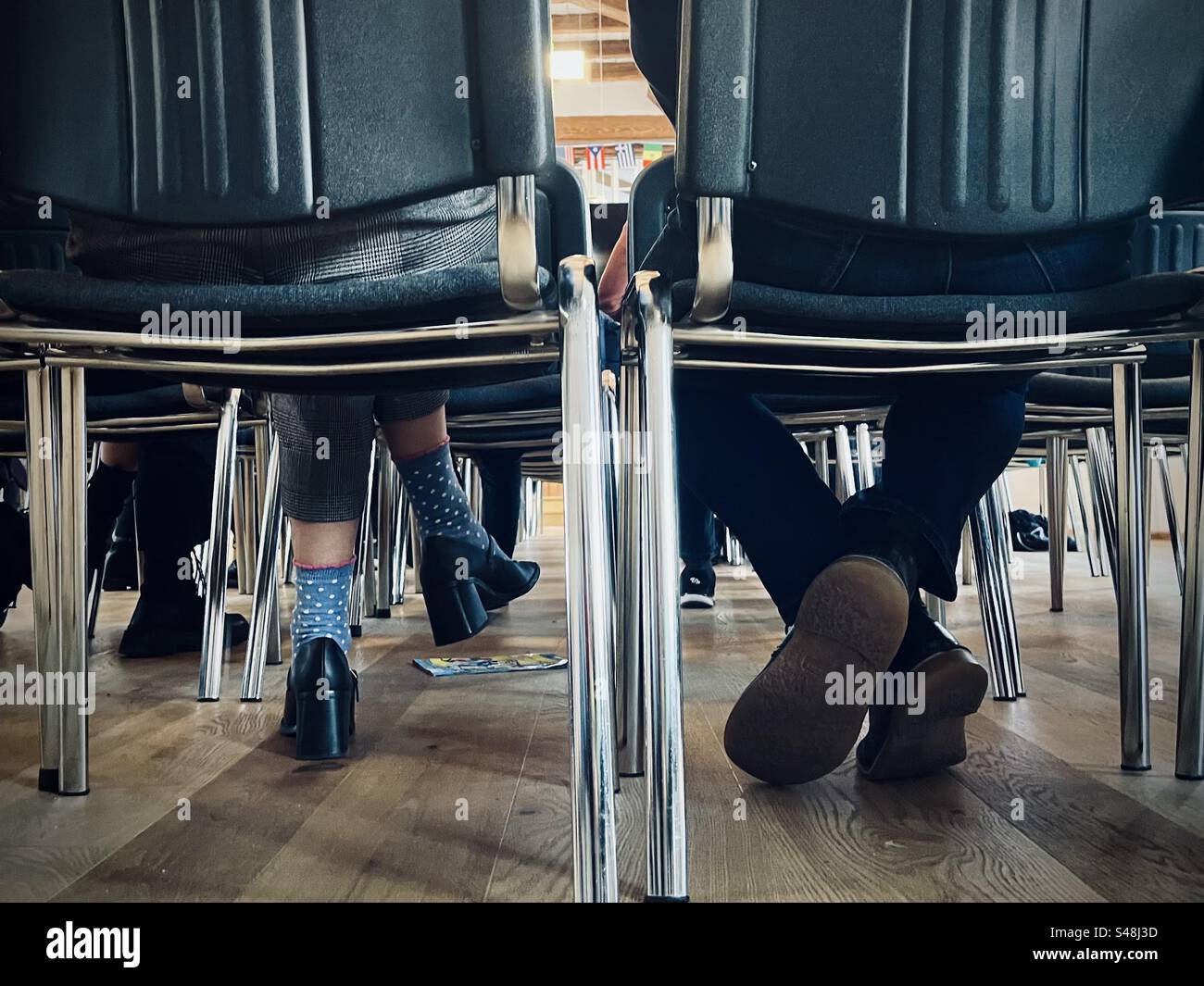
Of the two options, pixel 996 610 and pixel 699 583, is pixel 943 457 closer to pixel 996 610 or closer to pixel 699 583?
pixel 996 610

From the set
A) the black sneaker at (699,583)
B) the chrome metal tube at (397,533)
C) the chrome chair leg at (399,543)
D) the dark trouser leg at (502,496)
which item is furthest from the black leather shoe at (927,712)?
the dark trouser leg at (502,496)

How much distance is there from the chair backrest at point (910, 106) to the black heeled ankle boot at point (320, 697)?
2.01 ft

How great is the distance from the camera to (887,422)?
1060mm

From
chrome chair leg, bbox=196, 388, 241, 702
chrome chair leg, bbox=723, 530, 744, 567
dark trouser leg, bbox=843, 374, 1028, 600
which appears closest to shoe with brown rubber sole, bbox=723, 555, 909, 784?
dark trouser leg, bbox=843, 374, 1028, 600

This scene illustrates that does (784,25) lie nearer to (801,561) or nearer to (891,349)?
(891,349)

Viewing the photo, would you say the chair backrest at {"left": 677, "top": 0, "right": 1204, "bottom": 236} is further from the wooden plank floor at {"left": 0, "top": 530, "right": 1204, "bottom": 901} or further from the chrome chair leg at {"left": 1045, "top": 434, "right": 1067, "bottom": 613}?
the chrome chair leg at {"left": 1045, "top": 434, "right": 1067, "bottom": 613}

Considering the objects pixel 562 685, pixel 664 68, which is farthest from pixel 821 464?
pixel 664 68

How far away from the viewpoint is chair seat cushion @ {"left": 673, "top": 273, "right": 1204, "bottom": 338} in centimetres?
72

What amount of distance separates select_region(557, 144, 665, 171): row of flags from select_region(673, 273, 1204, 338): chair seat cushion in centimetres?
771

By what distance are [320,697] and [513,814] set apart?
0.92 feet

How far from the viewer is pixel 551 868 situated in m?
0.75

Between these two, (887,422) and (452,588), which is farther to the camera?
(452,588)

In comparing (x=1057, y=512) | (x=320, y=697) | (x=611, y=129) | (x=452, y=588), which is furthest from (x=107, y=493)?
(x=611, y=129)
